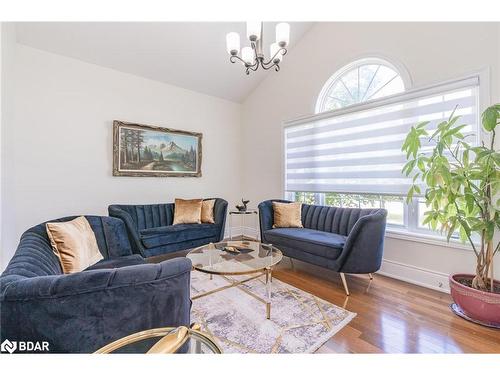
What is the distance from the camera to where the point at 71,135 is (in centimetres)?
311

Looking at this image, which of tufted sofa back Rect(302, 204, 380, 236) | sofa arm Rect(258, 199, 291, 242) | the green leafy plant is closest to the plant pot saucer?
the green leafy plant

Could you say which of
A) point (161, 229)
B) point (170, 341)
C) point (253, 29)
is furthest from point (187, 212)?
point (170, 341)

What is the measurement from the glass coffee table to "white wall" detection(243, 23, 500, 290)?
1699 millimetres

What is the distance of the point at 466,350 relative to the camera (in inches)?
59.8

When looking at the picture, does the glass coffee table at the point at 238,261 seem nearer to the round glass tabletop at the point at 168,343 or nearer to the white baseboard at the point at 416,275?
the round glass tabletop at the point at 168,343

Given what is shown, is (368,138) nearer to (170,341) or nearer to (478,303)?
(478,303)

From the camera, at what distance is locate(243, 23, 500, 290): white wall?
2256mm

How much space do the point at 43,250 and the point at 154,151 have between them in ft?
8.30

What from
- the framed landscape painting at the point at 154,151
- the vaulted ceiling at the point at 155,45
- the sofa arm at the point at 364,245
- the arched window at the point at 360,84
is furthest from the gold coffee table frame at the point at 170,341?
the vaulted ceiling at the point at 155,45

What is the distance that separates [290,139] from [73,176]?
335 centimetres

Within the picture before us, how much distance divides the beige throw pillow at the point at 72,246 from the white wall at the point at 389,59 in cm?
304

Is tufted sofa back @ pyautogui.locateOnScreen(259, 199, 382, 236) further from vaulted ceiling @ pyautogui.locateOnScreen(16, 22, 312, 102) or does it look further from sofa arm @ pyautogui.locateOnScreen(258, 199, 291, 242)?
vaulted ceiling @ pyautogui.locateOnScreen(16, 22, 312, 102)

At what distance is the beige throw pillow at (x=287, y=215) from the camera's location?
130 inches

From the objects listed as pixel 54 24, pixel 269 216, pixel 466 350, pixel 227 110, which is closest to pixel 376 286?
pixel 466 350
